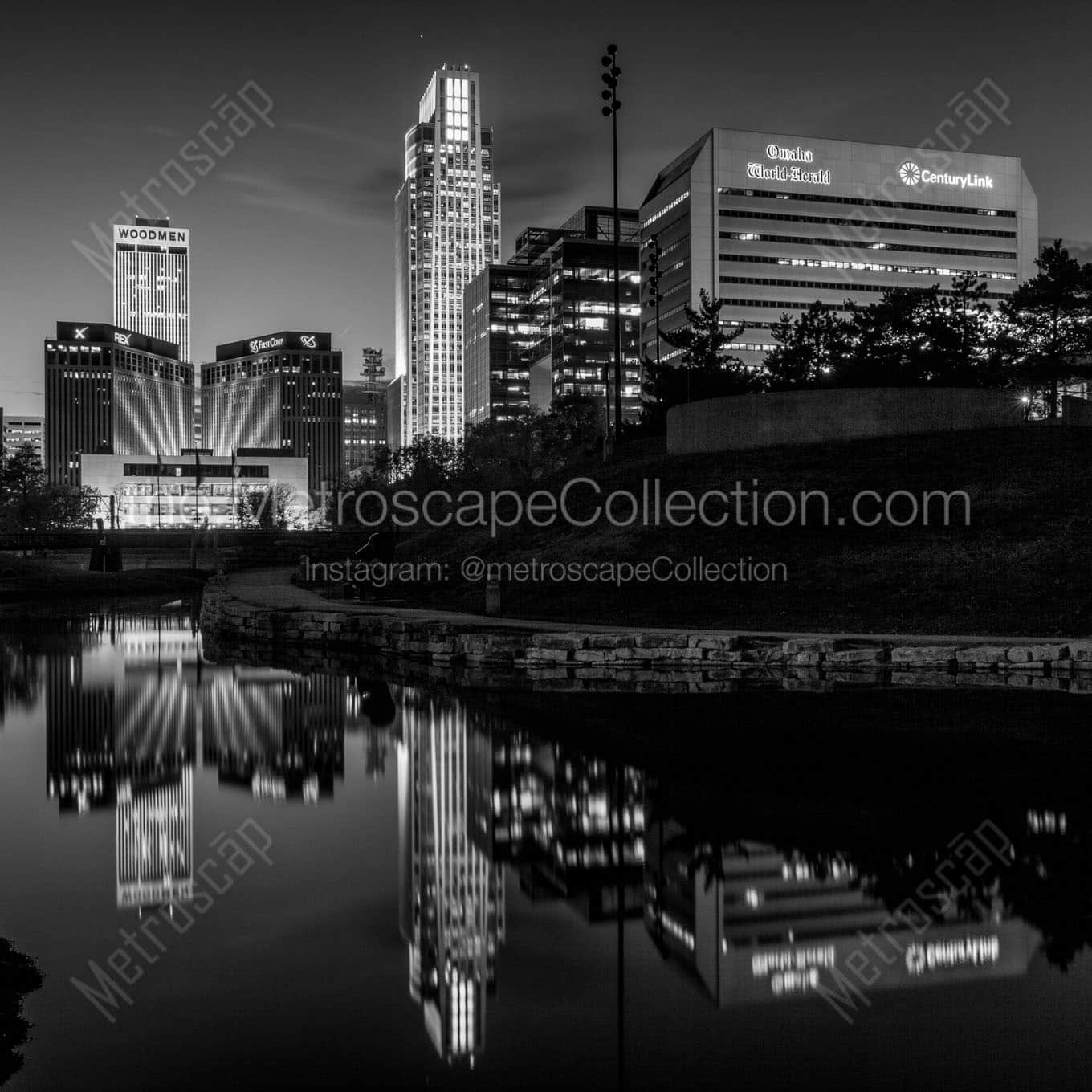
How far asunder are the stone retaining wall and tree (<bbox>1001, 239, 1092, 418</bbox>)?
1388 inches

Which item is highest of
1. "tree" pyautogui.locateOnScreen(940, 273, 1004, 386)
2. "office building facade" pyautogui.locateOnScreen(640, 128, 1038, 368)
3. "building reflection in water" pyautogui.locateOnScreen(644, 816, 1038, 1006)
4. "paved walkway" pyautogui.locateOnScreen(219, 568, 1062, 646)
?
"office building facade" pyautogui.locateOnScreen(640, 128, 1038, 368)

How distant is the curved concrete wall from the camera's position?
3731cm

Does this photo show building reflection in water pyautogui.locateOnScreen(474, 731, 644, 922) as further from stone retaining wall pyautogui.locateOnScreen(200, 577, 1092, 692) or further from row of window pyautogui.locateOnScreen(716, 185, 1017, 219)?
row of window pyautogui.locateOnScreen(716, 185, 1017, 219)

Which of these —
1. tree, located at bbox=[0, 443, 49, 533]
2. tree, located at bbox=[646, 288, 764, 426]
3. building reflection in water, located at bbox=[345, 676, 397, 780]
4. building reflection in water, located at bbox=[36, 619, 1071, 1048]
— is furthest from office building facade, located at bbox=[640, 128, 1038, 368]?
building reflection in water, located at bbox=[36, 619, 1071, 1048]

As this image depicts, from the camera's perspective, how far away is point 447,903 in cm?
737

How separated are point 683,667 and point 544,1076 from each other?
16.0 meters

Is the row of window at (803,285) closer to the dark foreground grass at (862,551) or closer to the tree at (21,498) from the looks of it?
the tree at (21,498)

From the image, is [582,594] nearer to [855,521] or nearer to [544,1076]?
[855,521]

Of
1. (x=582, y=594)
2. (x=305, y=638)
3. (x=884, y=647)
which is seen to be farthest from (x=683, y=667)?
(x=305, y=638)

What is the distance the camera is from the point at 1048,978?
5.97 m

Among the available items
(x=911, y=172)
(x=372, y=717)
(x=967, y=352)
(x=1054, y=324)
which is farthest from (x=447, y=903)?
(x=911, y=172)

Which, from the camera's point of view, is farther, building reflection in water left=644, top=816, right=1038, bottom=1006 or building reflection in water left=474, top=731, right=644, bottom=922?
building reflection in water left=474, top=731, right=644, bottom=922

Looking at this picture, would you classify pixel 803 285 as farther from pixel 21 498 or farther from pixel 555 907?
pixel 555 907

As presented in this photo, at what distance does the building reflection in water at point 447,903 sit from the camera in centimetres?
571
